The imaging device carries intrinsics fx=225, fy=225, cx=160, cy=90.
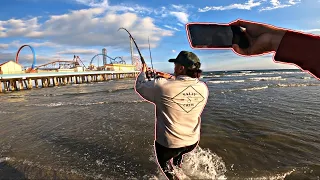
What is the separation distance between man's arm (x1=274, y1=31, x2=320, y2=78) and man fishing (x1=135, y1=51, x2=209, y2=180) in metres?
1.49

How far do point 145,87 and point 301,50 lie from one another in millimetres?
1809

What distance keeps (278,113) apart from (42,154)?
9.01 metres

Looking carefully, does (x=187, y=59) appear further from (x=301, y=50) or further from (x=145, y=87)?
(x=301, y=50)

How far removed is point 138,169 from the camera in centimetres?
473

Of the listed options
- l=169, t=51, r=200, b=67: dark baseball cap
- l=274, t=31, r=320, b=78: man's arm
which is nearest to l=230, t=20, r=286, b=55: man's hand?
l=274, t=31, r=320, b=78: man's arm

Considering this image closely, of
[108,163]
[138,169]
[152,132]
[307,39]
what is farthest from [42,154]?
[307,39]

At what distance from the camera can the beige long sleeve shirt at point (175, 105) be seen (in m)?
2.55

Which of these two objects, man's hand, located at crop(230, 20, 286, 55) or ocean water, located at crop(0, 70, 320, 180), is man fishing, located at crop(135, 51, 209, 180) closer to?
ocean water, located at crop(0, 70, 320, 180)

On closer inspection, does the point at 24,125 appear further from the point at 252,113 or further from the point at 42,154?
the point at 252,113

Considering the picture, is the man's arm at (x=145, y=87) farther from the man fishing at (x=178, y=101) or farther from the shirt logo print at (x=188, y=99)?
the shirt logo print at (x=188, y=99)

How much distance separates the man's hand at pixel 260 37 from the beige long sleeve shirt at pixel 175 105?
1117 millimetres

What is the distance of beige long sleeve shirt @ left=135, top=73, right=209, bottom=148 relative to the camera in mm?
2547

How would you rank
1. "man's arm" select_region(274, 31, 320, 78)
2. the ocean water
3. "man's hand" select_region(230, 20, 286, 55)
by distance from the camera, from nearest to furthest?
"man's arm" select_region(274, 31, 320, 78) → "man's hand" select_region(230, 20, 286, 55) → the ocean water

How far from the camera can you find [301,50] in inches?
40.8
